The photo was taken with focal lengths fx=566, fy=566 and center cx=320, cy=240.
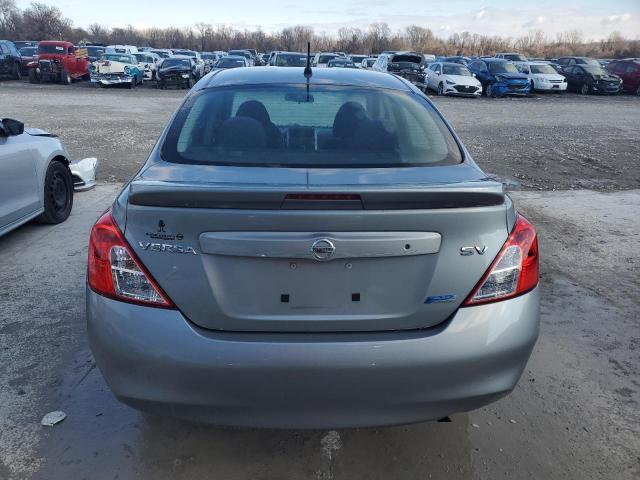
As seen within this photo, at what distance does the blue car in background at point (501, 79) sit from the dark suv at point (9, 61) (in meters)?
23.3

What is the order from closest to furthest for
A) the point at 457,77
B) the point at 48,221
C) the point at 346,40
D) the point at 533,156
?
the point at 48,221
the point at 533,156
the point at 457,77
the point at 346,40

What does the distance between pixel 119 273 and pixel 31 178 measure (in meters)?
3.80

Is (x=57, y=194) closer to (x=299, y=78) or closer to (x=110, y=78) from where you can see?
(x=299, y=78)

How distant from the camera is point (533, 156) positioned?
1071 centimetres

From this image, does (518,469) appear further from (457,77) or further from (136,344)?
(457,77)

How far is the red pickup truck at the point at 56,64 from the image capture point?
2731 centimetres

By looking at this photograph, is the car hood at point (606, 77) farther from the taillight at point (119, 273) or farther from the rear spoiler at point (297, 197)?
the taillight at point (119, 273)

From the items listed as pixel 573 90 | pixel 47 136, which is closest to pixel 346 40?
pixel 573 90

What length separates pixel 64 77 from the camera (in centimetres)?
2798

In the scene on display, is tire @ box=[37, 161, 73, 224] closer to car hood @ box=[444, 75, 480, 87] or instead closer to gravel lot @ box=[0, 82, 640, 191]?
gravel lot @ box=[0, 82, 640, 191]

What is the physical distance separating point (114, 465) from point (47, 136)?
4.44m

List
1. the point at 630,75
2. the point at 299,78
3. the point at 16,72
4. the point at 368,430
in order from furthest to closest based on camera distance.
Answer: the point at 630,75 < the point at 16,72 < the point at 299,78 < the point at 368,430

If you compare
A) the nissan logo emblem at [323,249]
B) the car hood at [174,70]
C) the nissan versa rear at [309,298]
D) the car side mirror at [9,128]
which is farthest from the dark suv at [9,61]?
the nissan logo emblem at [323,249]

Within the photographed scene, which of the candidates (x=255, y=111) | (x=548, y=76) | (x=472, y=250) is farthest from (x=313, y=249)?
(x=548, y=76)
